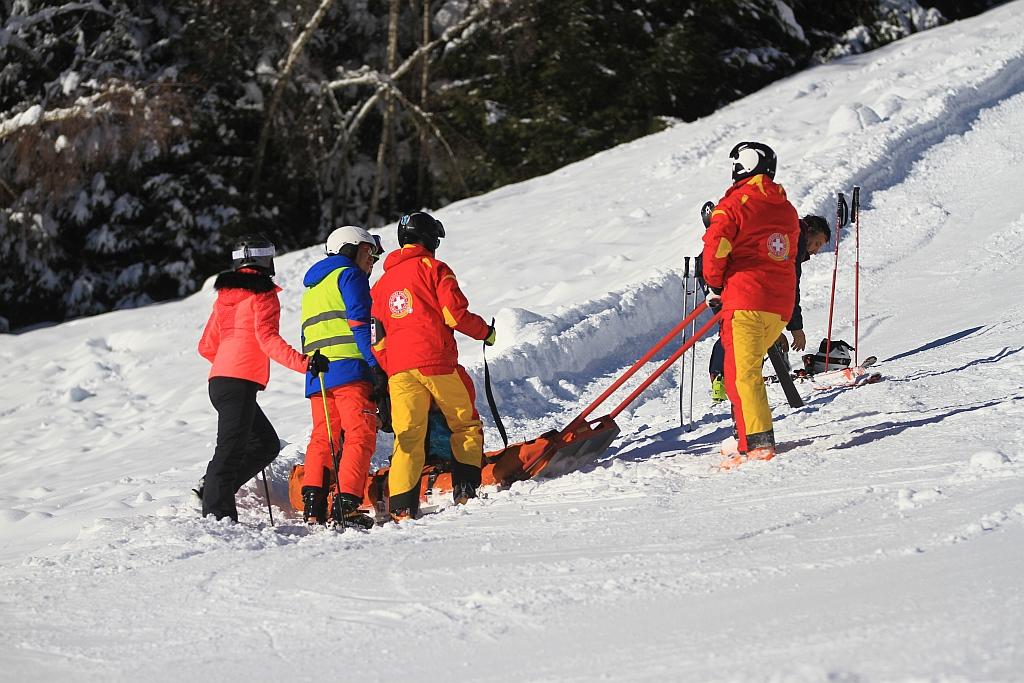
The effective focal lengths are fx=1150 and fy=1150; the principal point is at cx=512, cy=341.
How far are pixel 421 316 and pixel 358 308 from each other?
32 cm

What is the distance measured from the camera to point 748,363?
5672mm

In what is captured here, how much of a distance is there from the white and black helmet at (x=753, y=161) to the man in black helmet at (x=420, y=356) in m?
1.55

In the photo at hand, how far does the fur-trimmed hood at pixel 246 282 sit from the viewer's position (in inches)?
227

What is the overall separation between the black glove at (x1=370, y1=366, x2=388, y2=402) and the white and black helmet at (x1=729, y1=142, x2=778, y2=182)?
205cm

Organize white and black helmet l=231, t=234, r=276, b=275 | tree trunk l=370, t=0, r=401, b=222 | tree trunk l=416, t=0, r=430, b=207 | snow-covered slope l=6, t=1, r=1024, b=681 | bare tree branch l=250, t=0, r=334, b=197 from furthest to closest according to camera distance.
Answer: tree trunk l=370, t=0, r=401, b=222, tree trunk l=416, t=0, r=430, b=207, bare tree branch l=250, t=0, r=334, b=197, white and black helmet l=231, t=234, r=276, b=275, snow-covered slope l=6, t=1, r=1024, b=681

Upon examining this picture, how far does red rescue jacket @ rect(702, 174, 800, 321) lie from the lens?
18.9ft

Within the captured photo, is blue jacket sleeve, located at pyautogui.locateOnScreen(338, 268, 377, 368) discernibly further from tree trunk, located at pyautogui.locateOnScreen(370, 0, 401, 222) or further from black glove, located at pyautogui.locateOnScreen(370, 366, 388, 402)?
tree trunk, located at pyautogui.locateOnScreen(370, 0, 401, 222)

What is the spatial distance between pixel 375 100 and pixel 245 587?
17.6 m

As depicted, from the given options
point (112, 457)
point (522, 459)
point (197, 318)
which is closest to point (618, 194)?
point (197, 318)

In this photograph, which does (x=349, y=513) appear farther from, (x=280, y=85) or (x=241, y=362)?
(x=280, y=85)

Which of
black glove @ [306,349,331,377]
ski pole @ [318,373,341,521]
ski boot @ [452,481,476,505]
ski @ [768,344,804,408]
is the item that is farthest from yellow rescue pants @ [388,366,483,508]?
ski @ [768,344,804,408]

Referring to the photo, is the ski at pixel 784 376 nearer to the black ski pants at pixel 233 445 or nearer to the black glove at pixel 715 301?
the black glove at pixel 715 301

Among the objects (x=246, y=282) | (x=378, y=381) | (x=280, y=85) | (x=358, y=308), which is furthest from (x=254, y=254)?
(x=280, y=85)

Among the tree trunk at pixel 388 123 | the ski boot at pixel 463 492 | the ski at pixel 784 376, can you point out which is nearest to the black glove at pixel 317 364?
the ski boot at pixel 463 492
